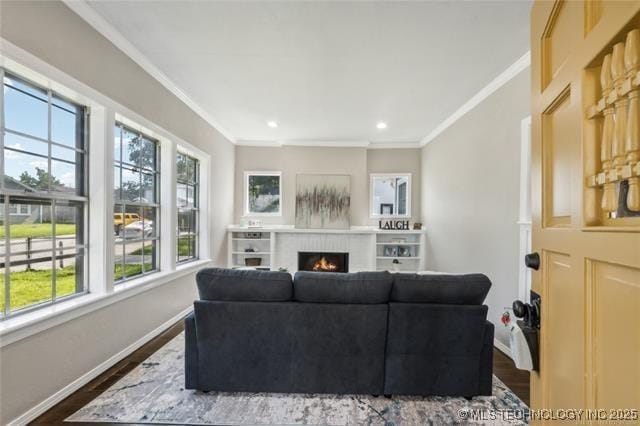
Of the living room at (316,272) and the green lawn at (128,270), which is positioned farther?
the green lawn at (128,270)

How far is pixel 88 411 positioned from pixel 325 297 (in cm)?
179

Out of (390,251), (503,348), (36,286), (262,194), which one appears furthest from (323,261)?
(36,286)

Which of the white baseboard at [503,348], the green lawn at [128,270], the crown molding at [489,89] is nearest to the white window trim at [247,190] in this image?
the green lawn at [128,270]

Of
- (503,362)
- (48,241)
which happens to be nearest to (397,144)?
(503,362)

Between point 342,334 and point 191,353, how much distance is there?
3.68 ft

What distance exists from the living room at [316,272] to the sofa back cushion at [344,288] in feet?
0.05

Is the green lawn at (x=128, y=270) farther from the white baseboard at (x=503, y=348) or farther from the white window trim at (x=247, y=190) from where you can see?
the white baseboard at (x=503, y=348)

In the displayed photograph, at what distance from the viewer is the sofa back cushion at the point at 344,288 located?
2113mm

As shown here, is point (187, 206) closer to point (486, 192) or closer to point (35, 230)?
point (35, 230)

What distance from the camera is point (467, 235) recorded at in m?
3.96

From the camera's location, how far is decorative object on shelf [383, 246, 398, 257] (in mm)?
5898

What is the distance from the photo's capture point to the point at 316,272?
2.11 metres

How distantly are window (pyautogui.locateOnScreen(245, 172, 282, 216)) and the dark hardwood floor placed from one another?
3.29 m

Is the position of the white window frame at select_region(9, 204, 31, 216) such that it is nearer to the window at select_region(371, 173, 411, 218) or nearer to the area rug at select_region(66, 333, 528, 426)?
the area rug at select_region(66, 333, 528, 426)
